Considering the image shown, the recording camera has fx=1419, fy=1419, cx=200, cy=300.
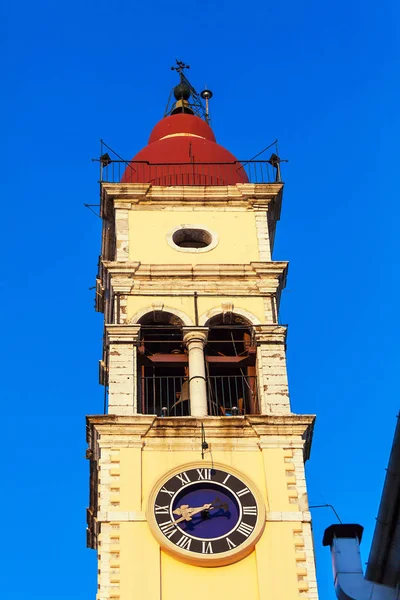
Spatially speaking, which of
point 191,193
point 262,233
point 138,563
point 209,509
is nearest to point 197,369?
point 209,509

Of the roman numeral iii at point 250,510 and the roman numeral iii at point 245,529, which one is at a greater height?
the roman numeral iii at point 250,510

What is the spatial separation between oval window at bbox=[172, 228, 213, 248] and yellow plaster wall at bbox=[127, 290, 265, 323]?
1.93 metres

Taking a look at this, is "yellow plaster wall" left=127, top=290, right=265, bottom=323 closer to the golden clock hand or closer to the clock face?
the clock face

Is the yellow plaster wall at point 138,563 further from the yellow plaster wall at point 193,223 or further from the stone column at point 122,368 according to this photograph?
the yellow plaster wall at point 193,223

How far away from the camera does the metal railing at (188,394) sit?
86.8 feet

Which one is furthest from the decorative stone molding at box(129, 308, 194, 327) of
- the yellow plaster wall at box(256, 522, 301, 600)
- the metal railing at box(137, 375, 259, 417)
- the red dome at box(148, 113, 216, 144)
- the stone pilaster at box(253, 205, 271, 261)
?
the red dome at box(148, 113, 216, 144)

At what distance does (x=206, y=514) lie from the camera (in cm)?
2366

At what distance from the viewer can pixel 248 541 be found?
23297mm

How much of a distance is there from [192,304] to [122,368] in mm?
Answer: 2313

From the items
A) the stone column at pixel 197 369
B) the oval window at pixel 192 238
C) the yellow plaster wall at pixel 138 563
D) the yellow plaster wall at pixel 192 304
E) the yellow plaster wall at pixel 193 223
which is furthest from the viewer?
the oval window at pixel 192 238

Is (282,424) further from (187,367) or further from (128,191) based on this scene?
(128,191)

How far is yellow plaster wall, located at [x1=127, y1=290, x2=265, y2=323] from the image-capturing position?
2766cm

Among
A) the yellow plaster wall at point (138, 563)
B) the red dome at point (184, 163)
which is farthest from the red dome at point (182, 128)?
the yellow plaster wall at point (138, 563)

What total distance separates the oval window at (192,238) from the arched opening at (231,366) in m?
2.33
